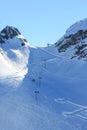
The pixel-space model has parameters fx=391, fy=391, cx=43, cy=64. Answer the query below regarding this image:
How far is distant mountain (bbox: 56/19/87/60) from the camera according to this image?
10225 cm

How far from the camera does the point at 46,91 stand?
73312mm

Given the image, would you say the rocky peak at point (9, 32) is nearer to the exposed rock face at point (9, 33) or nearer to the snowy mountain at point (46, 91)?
the exposed rock face at point (9, 33)

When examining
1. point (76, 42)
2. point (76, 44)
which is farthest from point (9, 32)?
point (76, 44)

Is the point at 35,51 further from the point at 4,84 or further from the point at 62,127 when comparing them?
the point at 62,127

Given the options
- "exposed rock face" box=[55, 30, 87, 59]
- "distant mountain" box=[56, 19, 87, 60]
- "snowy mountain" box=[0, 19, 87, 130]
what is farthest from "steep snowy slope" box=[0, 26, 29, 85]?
"distant mountain" box=[56, 19, 87, 60]

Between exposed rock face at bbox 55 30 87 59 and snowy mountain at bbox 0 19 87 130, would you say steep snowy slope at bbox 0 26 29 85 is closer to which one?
snowy mountain at bbox 0 19 87 130

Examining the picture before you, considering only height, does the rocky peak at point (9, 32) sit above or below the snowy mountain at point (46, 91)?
above

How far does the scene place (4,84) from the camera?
7581 centimetres

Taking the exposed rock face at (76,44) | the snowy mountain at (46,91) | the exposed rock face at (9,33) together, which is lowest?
the snowy mountain at (46,91)

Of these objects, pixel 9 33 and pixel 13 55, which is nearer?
pixel 13 55

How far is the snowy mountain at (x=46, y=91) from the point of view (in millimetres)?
58031

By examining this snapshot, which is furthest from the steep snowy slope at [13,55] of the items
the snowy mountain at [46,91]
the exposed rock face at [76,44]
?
the exposed rock face at [76,44]

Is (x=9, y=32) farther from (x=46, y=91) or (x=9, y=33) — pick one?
(x=46, y=91)

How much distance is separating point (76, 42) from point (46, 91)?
46547mm
